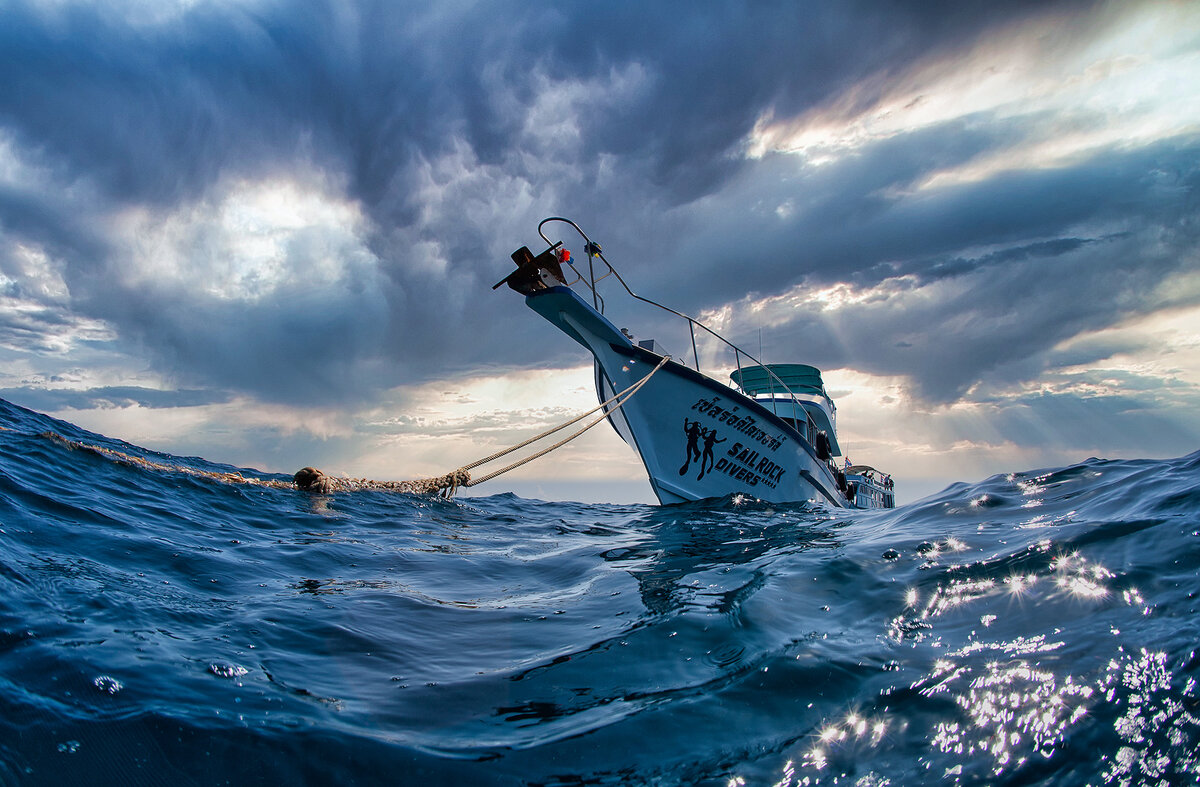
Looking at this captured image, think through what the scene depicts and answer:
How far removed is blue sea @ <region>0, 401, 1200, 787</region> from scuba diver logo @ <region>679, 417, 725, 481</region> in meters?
5.65

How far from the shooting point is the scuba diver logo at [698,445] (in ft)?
37.9

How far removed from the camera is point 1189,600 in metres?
2.94

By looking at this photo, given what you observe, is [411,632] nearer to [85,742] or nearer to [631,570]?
[85,742]

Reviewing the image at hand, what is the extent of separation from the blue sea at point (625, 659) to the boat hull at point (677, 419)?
5.64 meters

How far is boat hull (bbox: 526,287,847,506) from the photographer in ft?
35.9

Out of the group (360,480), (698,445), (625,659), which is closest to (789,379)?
(698,445)

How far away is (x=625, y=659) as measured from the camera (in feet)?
10.9


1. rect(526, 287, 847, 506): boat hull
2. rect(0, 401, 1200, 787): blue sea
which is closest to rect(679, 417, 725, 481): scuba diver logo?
rect(526, 287, 847, 506): boat hull

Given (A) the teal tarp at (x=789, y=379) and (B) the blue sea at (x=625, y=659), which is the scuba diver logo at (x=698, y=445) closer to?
(B) the blue sea at (x=625, y=659)

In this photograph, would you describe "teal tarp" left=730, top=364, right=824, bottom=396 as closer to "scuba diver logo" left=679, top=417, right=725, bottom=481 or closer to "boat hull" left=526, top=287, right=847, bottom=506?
"boat hull" left=526, top=287, right=847, bottom=506

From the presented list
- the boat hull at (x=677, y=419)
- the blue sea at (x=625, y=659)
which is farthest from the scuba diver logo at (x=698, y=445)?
the blue sea at (x=625, y=659)

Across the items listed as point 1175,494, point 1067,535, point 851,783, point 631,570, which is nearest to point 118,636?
point 851,783

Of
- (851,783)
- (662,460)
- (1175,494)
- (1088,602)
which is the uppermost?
(662,460)

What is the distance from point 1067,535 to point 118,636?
6.26 meters
